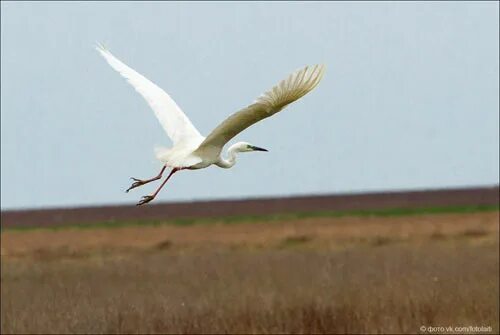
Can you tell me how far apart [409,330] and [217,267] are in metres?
5.68

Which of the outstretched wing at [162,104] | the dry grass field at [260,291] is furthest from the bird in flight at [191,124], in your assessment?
the dry grass field at [260,291]

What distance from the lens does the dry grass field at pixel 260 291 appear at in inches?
436

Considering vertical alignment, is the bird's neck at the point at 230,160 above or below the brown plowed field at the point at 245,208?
above

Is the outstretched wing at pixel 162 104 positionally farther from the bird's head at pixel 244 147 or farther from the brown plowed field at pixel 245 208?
the brown plowed field at pixel 245 208

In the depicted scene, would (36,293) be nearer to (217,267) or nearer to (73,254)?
(217,267)

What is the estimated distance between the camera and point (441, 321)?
36.4 feet

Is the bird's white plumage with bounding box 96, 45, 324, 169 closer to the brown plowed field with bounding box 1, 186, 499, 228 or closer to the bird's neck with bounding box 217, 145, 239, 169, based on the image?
the bird's neck with bounding box 217, 145, 239, 169

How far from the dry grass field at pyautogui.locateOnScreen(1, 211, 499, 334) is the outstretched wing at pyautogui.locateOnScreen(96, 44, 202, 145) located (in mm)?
3000

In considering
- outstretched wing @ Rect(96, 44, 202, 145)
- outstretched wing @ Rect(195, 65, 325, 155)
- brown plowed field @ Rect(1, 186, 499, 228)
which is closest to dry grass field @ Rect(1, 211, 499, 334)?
outstretched wing @ Rect(96, 44, 202, 145)

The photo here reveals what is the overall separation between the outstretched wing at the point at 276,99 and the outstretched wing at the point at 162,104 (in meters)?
0.84

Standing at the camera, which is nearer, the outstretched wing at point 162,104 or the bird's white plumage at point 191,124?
the bird's white plumage at point 191,124

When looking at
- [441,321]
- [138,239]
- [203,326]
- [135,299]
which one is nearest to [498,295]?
[441,321]

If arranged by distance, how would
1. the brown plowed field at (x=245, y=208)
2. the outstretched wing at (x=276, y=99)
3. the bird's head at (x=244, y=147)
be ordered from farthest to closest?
the brown plowed field at (x=245, y=208)
the bird's head at (x=244, y=147)
the outstretched wing at (x=276, y=99)

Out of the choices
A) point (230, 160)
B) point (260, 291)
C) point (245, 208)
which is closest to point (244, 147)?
point (230, 160)
